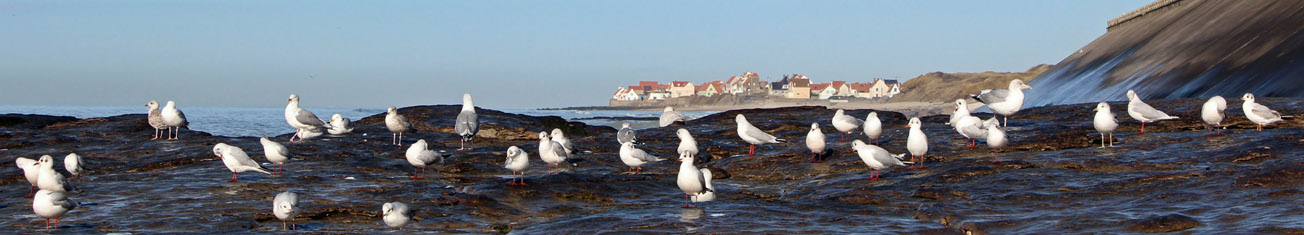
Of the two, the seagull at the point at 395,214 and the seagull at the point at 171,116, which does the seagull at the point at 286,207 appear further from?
the seagull at the point at 171,116

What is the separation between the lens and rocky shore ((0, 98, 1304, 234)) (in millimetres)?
14812

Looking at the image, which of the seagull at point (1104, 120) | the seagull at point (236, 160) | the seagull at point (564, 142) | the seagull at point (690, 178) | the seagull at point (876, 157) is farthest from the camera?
the seagull at point (564, 142)

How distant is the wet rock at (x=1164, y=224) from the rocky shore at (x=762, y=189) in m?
0.03

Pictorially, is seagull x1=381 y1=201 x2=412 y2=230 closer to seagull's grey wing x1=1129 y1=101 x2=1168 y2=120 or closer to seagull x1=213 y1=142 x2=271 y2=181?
seagull x1=213 y1=142 x2=271 y2=181

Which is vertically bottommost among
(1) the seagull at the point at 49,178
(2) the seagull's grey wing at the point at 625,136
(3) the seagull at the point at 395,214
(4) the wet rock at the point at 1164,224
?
(3) the seagull at the point at 395,214

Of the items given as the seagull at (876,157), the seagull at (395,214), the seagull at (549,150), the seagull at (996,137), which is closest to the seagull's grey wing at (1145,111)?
the seagull at (996,137)

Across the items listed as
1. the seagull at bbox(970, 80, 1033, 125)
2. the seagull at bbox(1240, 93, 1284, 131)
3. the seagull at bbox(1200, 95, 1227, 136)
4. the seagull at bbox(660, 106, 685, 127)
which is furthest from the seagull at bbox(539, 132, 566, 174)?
the seagull at bbox(660, 106, 685, 127)

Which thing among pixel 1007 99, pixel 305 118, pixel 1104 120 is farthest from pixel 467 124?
pixel 1104 120

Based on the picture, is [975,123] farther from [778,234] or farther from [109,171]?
[109,171]

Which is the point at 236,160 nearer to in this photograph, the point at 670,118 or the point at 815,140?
the point at 815,140

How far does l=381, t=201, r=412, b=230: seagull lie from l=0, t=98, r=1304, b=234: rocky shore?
23cm

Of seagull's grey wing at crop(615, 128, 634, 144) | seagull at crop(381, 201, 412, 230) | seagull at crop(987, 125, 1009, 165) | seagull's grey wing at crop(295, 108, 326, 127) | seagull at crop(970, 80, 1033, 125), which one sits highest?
seagull at crop(970, 80, 1033, 125)

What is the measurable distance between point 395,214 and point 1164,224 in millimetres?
9535

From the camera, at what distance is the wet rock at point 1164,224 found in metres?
13.0
